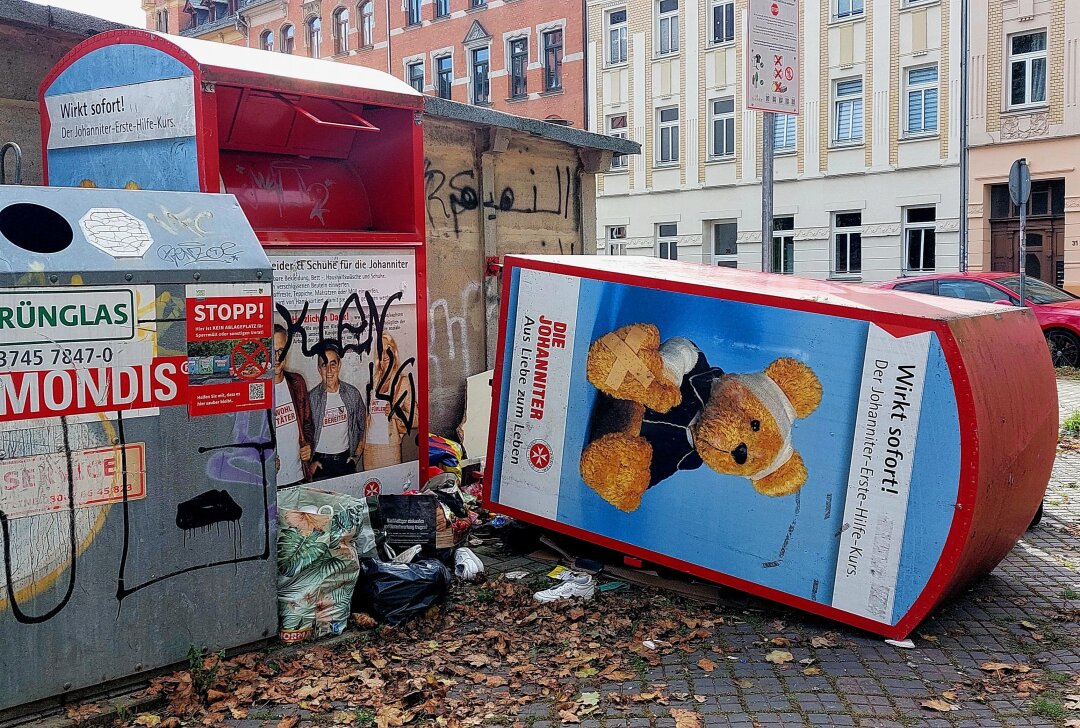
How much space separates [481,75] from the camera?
121 ft

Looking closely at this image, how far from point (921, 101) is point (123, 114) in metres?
23.2

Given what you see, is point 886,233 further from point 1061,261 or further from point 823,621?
point 823,621

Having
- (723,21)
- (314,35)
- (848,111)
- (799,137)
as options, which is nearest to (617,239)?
(799,137)

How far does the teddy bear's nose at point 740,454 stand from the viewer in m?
4.80

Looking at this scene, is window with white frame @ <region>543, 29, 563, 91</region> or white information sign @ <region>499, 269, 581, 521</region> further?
window with white frame @ <region>543, 29, 563, 91</region>

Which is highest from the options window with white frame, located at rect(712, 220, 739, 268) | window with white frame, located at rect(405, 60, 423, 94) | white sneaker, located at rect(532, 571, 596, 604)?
window with white frame, located at rect(405, 60, 423, 94)

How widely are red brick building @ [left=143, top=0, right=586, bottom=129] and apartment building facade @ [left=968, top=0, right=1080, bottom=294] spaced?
41.3 feet

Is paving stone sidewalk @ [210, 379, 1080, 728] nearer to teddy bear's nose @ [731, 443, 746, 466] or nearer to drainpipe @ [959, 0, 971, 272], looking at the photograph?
teddy bear's nose @ [731, 443, 746, 466]

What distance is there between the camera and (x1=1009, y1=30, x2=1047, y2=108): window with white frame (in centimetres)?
2281

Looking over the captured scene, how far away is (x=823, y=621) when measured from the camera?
4.76 meters

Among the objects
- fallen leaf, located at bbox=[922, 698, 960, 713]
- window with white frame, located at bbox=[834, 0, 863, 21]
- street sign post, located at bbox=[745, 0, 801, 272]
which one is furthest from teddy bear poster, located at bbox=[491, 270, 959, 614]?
window with white frame, located at bbox=[834, 0, 863, 21]

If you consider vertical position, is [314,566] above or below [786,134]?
below

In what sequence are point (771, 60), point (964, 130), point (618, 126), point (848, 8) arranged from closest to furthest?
point (771, 60), point (964, 130), point (848, 8), point (618, 126)

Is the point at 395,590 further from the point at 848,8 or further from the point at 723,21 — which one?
the point at 723,21
